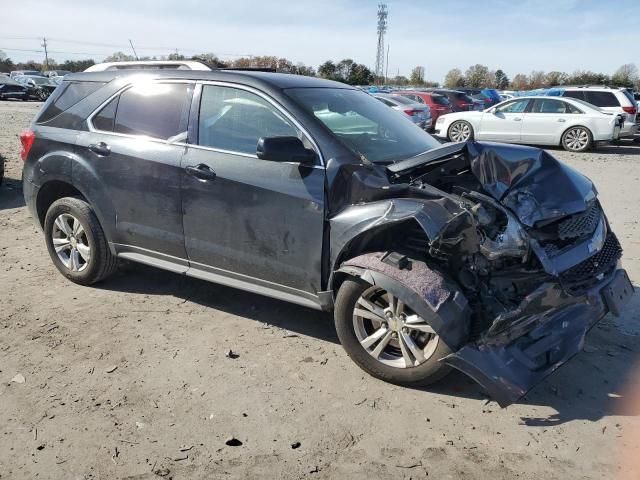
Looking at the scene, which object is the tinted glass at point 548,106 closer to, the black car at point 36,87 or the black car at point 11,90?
the black car at point 36,87

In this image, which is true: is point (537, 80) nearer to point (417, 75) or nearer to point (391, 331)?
point (417, 75)

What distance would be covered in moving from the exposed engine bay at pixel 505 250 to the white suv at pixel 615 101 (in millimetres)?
13477

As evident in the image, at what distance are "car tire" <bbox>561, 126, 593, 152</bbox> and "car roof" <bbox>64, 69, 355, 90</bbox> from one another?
12075mm

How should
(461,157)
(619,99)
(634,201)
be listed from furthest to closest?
(619,99)
(634,201)
(461,157)

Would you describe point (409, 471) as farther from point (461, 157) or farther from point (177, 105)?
point (177, 105)

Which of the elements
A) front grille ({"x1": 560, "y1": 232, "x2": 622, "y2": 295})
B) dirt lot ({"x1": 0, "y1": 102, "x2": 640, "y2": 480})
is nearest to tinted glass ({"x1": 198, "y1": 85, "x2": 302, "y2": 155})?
dirt lot ({"x1": 0, "y1": 102, "x2": 640, "y2": 480})

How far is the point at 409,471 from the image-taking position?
2727mm

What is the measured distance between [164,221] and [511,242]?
2546 millimetres

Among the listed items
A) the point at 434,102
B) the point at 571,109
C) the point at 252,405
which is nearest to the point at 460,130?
the point at 434,102

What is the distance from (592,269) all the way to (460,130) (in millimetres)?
13743

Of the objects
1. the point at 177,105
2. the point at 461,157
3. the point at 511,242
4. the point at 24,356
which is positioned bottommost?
the point at 24,356

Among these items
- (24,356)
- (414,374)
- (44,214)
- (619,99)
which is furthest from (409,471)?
(619,99)

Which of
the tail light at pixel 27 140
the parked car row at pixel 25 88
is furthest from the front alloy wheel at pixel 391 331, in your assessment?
the parked car row at pixel 25 88

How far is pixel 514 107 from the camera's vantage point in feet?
52.2
